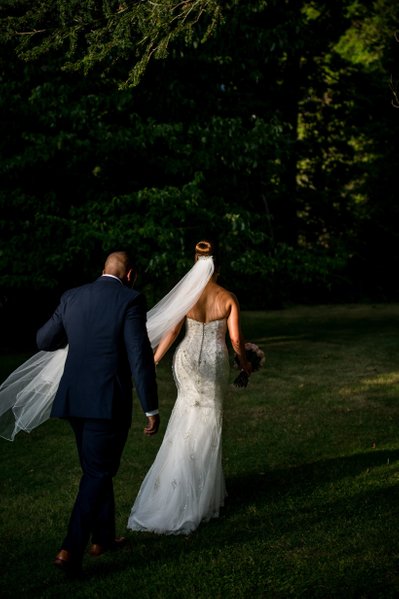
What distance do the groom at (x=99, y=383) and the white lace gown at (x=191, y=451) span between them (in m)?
1.14

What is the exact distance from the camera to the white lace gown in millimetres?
6809

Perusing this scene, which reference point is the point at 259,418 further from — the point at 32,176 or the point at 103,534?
the point at 32,176

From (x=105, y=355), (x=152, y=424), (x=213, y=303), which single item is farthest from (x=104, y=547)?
(x=213, y=303)

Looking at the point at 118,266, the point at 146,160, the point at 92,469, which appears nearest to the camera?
the point at 92,469

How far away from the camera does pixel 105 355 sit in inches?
223

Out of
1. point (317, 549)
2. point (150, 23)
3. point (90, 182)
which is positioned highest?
point (150, 23)

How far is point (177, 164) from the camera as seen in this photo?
51.4ft

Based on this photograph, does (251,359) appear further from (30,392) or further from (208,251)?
(30,392)

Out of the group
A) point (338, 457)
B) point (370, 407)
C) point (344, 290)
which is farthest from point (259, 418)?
point (344, 290)

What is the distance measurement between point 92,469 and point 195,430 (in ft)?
5.28

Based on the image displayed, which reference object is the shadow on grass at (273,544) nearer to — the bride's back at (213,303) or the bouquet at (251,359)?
the bouquet at (251,359)

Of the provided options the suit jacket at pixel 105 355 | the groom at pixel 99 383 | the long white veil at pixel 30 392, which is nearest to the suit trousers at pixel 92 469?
the groom at pixel 99 383

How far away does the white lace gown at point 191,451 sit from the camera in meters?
6.81

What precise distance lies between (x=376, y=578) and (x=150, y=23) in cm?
548
